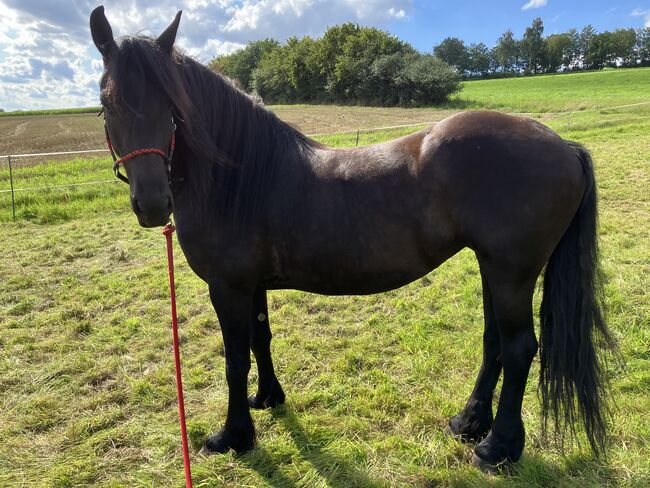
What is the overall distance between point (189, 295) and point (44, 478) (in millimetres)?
2565

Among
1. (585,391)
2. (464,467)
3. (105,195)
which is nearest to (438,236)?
(585,391)

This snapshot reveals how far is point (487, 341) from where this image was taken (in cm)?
262

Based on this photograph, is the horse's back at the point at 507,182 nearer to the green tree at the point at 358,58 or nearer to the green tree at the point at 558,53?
the green tree at the point at 358,58

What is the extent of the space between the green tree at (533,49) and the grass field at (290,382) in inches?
3852

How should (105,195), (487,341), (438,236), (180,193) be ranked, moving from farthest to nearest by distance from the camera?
(105,195), (487,341), (180,193), (438,236)

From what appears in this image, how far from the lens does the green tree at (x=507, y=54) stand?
92.8 metres

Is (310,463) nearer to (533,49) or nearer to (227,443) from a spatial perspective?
(227,443)

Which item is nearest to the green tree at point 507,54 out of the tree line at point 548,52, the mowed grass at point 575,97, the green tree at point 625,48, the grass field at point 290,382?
the tree line at point 548,52

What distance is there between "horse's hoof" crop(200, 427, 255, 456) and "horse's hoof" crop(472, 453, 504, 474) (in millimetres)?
1371

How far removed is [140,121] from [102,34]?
0.51 meters

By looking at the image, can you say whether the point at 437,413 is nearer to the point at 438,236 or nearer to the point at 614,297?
the point at 438,236

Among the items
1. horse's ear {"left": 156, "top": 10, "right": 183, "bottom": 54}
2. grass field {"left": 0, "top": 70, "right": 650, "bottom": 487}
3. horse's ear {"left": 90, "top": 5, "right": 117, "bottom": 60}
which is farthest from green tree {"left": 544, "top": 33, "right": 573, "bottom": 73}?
horse's ear {"left": 90, "top": 5, "right": 117, "bottom": 60}

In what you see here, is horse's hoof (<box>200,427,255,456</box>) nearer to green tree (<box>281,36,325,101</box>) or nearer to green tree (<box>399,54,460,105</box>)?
green tree (<box>399,54,460,105</box>)

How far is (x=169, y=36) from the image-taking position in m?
2.04
